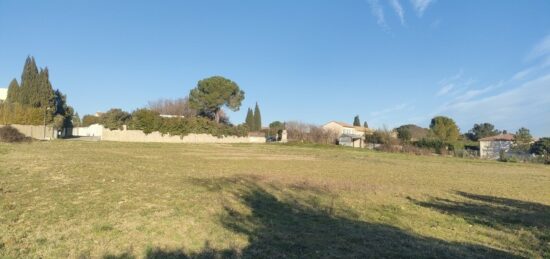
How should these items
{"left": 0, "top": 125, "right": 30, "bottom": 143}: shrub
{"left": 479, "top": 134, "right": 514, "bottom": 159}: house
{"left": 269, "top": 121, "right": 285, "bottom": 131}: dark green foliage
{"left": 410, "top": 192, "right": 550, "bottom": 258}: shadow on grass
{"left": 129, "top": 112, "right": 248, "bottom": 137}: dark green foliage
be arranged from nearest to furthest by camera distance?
1. {"left": 410, "top": 192, "right": 550, "bottom": 258}: shadow on grass
2. {"left": 0, "top": 125, "right": 30, "bottom": 143}: shrub
3. {"left": 129, "top": 112, "right": 248, "bottom": 137}: dark green foliage
4. {"left": 479, "top": 134, "right": 514, "bottom": 159}: house
5. {"left": 269, "top": 121, "right": 285, "bottom": 131}: dark green foliage

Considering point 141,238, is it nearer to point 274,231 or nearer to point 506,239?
point 274,231

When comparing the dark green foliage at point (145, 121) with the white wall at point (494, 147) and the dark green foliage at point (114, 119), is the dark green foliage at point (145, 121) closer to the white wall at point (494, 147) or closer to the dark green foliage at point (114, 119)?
the dark green foliage at point (114, 119)

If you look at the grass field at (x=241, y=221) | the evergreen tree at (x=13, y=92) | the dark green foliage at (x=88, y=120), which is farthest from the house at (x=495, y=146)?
the dark green foliage at (x=88, y=120)

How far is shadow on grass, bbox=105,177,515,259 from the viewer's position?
4410 mm

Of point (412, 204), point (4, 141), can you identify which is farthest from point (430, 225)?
point (4, 141)

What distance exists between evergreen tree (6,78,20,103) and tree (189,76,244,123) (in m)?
23.0

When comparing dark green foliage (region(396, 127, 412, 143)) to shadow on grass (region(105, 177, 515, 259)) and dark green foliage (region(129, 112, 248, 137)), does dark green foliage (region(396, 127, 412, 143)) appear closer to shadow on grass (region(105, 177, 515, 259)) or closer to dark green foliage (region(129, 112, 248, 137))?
dark green foliage (region(129, 112, 248, 137))

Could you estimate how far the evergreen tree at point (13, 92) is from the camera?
4669 centimetres

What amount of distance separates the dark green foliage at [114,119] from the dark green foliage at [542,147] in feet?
157

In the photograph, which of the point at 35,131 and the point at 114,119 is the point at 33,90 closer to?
the point at 35,131

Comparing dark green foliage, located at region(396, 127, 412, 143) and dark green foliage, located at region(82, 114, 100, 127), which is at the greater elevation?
dark green foliage, located at region(82, 114, 100, 127)

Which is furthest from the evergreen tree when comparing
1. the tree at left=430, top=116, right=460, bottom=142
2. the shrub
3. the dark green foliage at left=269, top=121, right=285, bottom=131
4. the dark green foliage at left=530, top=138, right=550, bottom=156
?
the tree at left=430, top=116, right=460, bottom=142

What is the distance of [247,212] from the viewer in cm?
682

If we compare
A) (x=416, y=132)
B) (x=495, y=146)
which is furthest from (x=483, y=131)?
(x=495, y=146)
